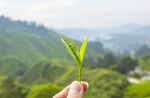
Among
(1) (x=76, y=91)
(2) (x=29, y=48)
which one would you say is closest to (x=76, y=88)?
(1) (x=76, y=91)

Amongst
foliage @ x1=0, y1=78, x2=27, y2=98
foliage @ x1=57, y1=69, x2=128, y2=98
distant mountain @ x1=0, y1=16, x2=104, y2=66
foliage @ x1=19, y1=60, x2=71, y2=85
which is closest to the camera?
foliage @ x1=0, y1=78, x2=27, y2=98

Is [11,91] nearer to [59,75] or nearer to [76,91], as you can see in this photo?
[76,91]

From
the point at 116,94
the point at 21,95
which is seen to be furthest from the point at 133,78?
the point at 21,95

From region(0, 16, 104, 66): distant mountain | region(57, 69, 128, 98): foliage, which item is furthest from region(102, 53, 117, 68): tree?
region(0, 16, 104, 66): distant mountain

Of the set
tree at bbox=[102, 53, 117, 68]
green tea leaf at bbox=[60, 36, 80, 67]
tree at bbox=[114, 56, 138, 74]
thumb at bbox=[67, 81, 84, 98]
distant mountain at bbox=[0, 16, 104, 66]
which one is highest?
green tea leaf at bbox=[60, 36, 80, 67]

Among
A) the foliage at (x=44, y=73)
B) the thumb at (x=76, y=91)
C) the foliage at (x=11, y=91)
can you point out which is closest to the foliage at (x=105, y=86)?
the foliage at (x=11, y=91)

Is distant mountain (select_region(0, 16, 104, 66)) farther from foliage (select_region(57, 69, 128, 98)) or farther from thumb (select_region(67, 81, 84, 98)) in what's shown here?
thumb (select_region(67, 81, 84, 98))
